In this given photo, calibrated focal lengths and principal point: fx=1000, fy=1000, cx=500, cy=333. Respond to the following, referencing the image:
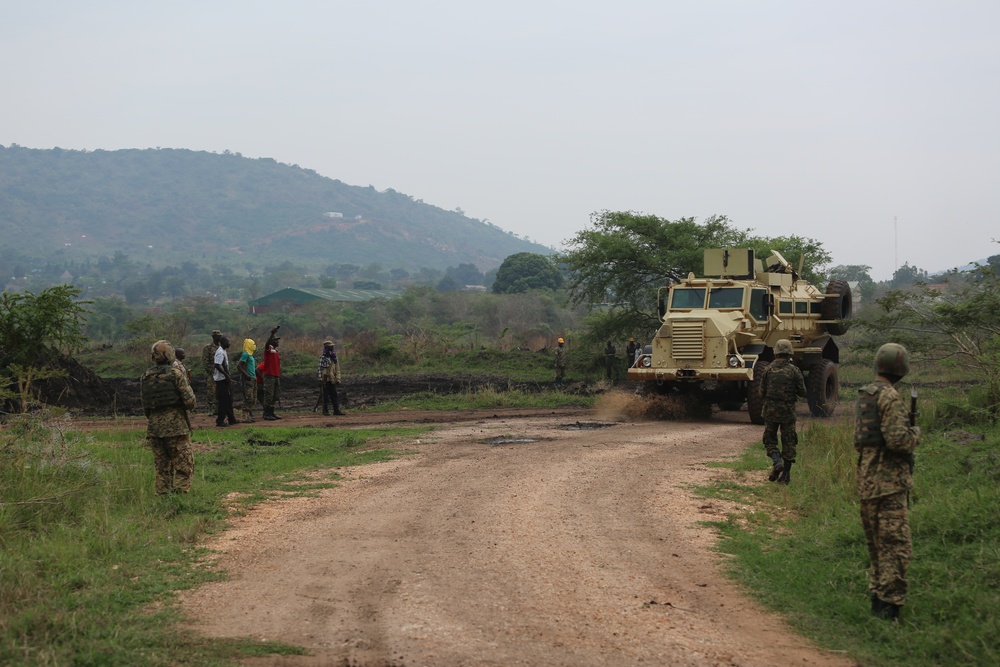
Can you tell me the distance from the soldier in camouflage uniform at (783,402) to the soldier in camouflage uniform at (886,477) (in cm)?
502

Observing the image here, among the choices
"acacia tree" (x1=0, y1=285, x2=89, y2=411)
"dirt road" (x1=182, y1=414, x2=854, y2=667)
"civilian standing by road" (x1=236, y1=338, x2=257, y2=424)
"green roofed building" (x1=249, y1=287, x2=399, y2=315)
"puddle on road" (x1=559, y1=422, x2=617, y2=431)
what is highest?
"green roofed building" (x1=249, y1=287, x2=399, y2=315)

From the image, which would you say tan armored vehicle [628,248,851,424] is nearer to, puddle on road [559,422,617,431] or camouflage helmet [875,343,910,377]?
puddle on road [559,422,617,431]

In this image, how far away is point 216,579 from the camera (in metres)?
7.67

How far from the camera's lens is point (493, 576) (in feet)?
25.4

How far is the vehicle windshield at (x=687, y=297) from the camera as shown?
20.4m

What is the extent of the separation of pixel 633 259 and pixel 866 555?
73.1 ft

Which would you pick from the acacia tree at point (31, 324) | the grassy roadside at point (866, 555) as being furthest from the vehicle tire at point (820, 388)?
the acacia tree at point (31, 324)

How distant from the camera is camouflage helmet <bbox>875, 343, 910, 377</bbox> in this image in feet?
23.5

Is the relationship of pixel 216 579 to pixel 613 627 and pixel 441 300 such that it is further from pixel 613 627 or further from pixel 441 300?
pixel 441 300

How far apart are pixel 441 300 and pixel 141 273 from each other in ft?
331

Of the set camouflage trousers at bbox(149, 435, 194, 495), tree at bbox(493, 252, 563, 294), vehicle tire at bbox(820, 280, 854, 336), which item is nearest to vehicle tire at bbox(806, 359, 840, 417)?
vehicle tire at bbox(820, 280, 854, 336)

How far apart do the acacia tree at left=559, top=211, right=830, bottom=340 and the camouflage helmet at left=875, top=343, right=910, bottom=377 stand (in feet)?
72.4

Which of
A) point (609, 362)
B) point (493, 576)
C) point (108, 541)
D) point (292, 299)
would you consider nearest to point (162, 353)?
point (108, 541)

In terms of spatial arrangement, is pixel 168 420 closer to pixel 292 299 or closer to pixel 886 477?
pixel 886 477
